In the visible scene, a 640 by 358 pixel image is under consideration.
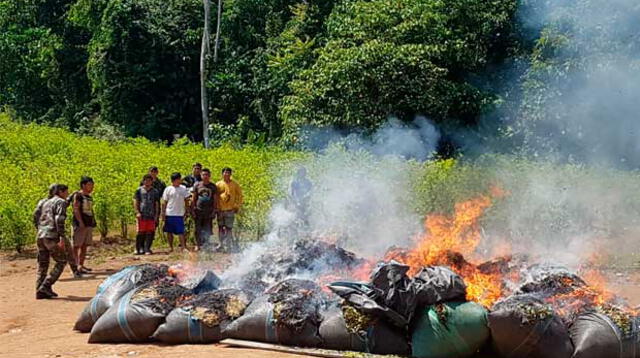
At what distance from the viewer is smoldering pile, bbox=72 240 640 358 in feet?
20.9

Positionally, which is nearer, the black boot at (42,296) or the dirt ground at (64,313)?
the dirt ground at (64,313)

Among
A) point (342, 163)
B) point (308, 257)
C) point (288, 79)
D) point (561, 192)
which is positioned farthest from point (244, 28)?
point (308, 257)

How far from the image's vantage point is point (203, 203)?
41.3ft

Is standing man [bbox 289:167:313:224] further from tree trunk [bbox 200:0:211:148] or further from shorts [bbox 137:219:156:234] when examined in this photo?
tree trunk [bbox 200:0:211:148]

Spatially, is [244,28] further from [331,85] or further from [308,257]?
[308,257]

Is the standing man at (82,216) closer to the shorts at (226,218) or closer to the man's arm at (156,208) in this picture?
the man's arm at (156,208)

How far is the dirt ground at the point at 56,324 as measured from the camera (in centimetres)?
687

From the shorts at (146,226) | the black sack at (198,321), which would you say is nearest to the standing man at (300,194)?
the shorts at (146,226)

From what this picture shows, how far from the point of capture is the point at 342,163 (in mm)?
15055

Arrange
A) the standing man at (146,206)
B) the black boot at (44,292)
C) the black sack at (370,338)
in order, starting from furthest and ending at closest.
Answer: the standing man at (146,206), the black boot at (44,292), the black sack at (370,338)

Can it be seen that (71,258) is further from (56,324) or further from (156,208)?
(56,324)

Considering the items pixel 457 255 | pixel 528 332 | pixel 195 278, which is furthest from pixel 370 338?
pixel 195 278

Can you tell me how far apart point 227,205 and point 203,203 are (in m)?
0.48

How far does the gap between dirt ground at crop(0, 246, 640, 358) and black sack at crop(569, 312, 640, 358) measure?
261 centimetres
